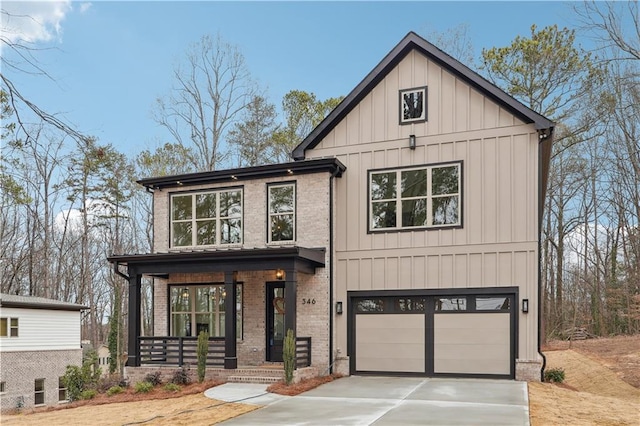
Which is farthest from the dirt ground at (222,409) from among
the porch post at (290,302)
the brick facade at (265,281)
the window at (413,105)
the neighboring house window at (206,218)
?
the window at (413,105)

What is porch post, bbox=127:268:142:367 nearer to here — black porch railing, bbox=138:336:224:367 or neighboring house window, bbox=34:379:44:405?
black porch railing, bbox=138:336:224:367

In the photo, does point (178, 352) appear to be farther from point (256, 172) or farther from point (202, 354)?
point (256, 172)

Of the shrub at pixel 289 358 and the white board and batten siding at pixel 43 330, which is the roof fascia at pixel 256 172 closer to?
the shrub at pixel 289 358

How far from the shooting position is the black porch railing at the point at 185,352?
585 inches

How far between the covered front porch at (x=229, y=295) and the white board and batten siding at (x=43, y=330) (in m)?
9.06

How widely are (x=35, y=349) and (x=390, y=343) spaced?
1607 centimetres

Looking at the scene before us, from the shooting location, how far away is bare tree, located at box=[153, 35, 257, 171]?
28562mm

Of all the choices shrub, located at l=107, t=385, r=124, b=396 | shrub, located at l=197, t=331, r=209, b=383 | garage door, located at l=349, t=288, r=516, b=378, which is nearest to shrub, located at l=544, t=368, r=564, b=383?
garage door, located at l=349, t=288, r=516, b=378

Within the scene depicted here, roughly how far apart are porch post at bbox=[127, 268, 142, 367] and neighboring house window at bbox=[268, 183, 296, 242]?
394 cm

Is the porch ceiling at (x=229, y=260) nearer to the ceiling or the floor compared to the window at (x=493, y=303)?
nearer to the ceiling

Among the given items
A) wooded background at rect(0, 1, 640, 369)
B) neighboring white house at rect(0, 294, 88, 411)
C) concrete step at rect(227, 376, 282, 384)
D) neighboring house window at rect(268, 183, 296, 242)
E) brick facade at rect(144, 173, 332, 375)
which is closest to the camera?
concrete step at rect(227, 376, 282, 384)

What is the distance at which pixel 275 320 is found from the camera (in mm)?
16250

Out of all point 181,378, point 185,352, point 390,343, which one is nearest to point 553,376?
point 390,343

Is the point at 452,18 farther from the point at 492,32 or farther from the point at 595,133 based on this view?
the point at 595,133
